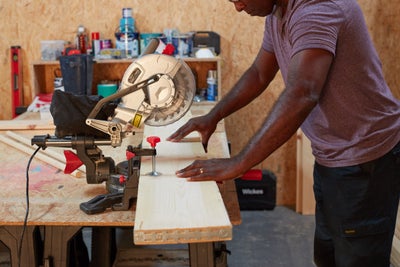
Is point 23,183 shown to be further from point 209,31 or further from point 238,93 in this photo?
point 209,31

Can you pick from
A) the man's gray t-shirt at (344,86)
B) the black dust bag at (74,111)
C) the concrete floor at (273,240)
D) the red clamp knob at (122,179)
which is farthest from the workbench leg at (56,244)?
the concrete floor at (273,240)

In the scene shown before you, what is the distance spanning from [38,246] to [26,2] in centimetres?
230

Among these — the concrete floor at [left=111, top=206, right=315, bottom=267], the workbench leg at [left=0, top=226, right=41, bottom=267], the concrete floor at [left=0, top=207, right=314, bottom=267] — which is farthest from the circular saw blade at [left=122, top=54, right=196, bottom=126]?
the concrete floor at [left=0, top=207, right=314, bottom=267]

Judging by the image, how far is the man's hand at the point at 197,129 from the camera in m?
2.12

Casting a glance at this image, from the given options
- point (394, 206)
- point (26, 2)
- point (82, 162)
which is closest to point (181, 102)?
point (82, 162)

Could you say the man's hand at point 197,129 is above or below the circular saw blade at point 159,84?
below

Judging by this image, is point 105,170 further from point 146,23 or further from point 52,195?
point 146,23

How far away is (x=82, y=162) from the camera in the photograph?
1877mm

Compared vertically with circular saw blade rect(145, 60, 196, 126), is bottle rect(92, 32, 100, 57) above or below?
above

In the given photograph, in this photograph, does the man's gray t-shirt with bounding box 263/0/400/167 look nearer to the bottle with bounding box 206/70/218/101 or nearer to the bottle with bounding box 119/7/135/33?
the bottle with bounding box 206/70/218/101

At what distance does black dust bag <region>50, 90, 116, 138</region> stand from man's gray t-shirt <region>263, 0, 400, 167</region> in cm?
64

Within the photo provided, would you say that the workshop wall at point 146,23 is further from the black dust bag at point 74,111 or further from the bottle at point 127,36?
the black dust bag at point 74,111

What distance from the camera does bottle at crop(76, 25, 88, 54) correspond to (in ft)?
12.0

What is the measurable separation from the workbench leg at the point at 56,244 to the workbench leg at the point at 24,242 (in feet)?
0.13
